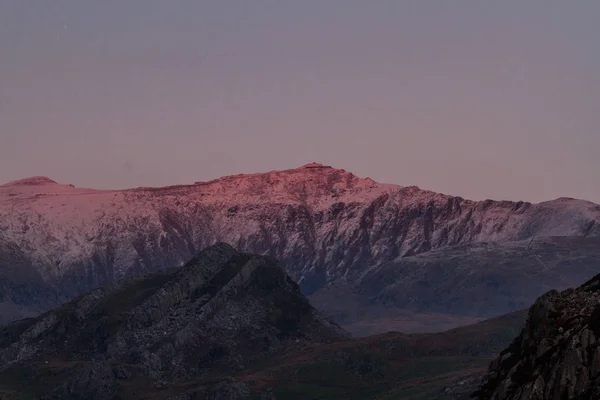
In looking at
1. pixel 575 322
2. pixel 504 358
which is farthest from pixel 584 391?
pixel 504 358

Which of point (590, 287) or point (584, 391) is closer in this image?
point (584, 391)

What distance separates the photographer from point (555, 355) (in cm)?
12219

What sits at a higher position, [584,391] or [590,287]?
[590,287]

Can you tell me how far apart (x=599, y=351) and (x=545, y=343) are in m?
10.5

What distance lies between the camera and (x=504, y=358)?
136500mm

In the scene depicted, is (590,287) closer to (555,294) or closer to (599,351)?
(555,294)

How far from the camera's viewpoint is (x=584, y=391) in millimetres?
115750

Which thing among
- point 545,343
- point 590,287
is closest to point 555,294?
point 590,287

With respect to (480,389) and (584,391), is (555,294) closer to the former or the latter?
(480,389)

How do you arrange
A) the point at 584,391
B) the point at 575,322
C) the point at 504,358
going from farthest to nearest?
the point at 504,358 → the point at 575,322 → the point at 584,391

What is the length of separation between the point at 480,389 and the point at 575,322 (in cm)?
1364

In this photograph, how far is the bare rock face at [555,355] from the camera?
11744cm

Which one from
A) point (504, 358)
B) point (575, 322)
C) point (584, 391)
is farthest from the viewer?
point (504, 358)

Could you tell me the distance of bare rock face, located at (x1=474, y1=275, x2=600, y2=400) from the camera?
4624 inches
